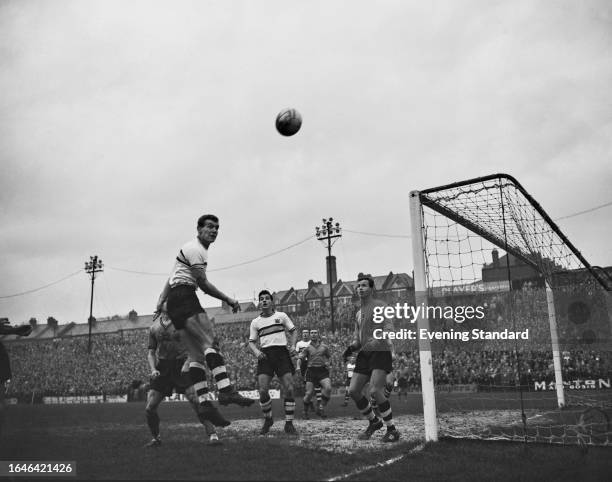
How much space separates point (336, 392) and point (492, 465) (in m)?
23.6

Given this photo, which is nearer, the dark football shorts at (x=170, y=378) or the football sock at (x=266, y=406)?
the dark football shorts at (x=170, y=378)

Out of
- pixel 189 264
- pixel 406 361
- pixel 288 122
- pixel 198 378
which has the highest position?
pixel 288 122

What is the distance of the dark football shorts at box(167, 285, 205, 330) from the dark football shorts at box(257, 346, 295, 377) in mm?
2805

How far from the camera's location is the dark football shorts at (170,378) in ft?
24.6

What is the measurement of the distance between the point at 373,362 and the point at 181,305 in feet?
10.0

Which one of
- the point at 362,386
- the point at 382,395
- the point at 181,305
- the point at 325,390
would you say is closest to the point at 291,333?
the point at 362,386

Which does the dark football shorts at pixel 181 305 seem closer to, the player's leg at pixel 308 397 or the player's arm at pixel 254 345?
the player's arm at pixel 254 345

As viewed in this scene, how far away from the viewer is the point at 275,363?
884 cm

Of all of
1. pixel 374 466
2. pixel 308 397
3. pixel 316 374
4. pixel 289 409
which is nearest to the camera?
pixel 374 466

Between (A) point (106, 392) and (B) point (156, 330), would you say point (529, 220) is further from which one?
(A) point (106, 392)

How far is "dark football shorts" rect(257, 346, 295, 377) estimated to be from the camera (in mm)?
8809

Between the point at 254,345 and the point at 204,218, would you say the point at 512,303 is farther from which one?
the point at 204,218

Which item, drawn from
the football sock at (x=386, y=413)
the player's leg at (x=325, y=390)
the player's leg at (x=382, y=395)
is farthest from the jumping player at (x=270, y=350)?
the player's leg at (x=325, y=390)

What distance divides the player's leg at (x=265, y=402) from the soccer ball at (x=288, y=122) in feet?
13.3
